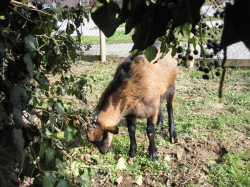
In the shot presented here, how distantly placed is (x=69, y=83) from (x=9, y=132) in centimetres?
170

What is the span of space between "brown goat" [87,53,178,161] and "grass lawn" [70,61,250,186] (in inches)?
9.1

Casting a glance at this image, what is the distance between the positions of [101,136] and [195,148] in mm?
1225

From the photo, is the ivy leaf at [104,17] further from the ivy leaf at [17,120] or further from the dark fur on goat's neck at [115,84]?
the dark fur on goat's neck at [115,84]

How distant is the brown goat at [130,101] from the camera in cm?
361

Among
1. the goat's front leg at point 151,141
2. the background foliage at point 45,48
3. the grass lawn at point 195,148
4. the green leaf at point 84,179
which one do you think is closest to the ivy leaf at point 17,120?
the background foliage at point 45,48

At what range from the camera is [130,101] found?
373cm

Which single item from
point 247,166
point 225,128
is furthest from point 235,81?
point 247,166

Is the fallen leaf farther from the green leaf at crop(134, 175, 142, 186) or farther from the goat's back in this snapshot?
the goat's back

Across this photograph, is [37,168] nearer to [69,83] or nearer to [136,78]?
[69,83]

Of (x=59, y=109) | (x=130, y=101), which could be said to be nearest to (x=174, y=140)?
(x=130, y=101)

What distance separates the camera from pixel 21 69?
4.22ft

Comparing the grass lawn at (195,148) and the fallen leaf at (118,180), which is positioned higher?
the grass lawn at (195,148)

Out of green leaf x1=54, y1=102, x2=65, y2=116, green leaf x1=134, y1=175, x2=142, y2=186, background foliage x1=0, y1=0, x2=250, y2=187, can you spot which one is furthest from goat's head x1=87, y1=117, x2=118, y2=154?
green leaf x1=54, y1=102, x2=65, y2=116

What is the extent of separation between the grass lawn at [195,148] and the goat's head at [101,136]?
149 mm
